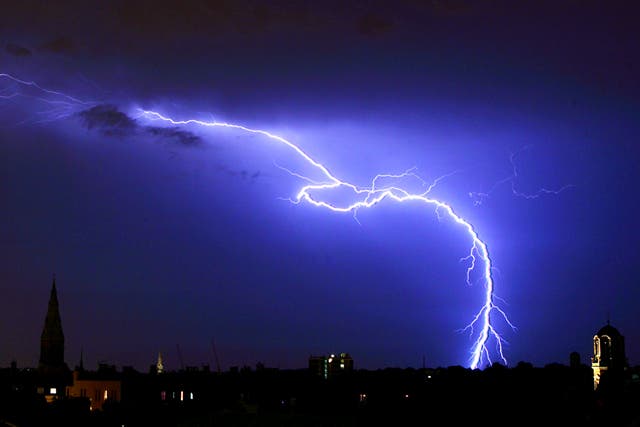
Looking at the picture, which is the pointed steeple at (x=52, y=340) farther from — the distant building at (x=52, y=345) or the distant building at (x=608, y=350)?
the distant building at (x=608, y=350)

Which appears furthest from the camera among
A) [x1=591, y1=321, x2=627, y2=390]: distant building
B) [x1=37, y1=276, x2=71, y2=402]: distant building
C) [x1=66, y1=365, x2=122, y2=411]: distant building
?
[x1=37, y1=276, x2=71, y2=402]: distant building

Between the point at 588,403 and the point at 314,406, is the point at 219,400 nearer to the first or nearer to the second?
the point at 314,406

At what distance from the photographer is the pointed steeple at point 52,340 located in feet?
393

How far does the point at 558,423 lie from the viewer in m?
49.0

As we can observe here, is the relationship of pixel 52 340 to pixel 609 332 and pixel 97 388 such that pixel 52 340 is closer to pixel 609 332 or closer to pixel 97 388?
pixel 97 388

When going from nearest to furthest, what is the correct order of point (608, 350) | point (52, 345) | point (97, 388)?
1. point (608, 350)
2. point (97, 388)
3. point (52, 345)

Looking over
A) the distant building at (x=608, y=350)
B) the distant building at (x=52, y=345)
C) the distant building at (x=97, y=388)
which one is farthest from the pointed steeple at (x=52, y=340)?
the distant building at (x=608, y=350)

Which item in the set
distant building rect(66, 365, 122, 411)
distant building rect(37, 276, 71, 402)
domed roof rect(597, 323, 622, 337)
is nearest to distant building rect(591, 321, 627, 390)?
domed roof rect(597, 323, 622, 337)

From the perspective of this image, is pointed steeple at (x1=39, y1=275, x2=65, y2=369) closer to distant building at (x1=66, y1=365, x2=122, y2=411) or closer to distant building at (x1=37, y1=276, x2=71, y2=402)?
distant building at (x1=37, y1=276, x2=71, y2=402)

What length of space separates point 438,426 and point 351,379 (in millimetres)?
48491

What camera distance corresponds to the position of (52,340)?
122 m

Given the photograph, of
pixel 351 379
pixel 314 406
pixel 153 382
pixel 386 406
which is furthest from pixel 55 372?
pixel 386 406

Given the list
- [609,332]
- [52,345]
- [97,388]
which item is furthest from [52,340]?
[609,332]

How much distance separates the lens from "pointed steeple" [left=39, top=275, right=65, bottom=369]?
119731 millimetres
